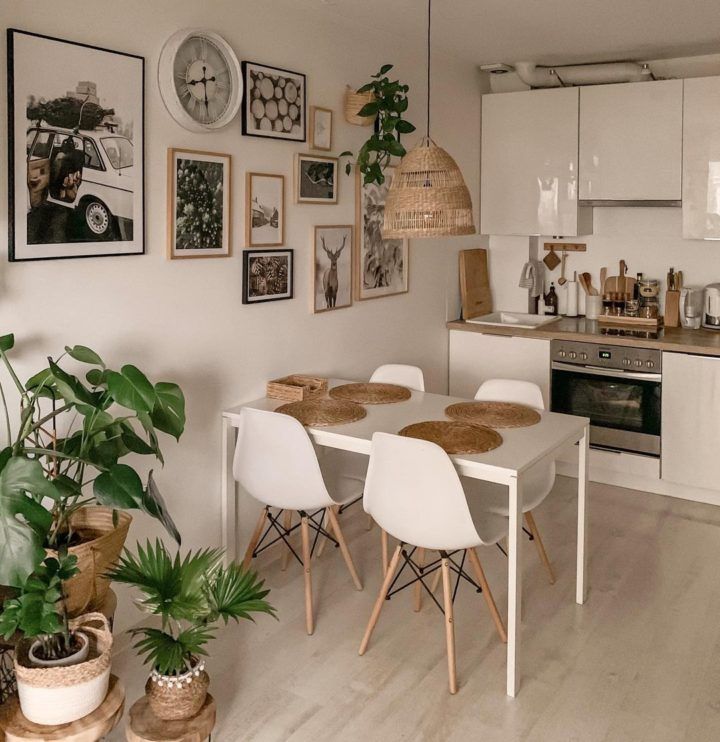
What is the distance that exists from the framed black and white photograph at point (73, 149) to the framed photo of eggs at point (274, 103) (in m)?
0.57

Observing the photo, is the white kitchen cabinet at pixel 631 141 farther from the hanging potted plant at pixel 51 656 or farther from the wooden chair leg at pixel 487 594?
the hanging potted plant at pixel 51 656

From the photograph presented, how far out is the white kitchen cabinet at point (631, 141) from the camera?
4.54 metres

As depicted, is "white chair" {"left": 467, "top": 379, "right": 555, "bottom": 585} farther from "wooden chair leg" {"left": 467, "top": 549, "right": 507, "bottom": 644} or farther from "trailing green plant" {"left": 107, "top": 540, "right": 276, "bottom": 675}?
"trailing green plant" {"left": 107, "top": 540, "right": 276, "bottom": 675}

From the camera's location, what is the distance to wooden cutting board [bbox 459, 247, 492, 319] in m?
5.27

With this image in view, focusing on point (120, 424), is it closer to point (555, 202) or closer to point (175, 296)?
point (175, 296)

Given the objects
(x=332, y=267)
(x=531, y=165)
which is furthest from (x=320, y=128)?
(x=531, y=165)

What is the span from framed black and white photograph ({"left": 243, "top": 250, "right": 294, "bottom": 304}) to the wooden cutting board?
1.75 m

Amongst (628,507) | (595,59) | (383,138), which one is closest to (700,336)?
(628,507)

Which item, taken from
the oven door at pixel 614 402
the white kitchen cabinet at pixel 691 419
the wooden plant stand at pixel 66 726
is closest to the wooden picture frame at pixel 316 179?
the oven door at pixel 614 402

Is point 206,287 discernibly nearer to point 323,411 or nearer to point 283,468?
point 323,411

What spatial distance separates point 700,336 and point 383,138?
215 cm

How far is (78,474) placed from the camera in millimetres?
2729

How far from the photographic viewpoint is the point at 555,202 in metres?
4.95

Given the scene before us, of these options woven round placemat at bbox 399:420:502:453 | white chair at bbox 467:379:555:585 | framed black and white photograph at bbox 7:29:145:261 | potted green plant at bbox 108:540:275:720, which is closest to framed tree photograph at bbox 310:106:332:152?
framed black and white photograph at bbox 7:29:145:261
